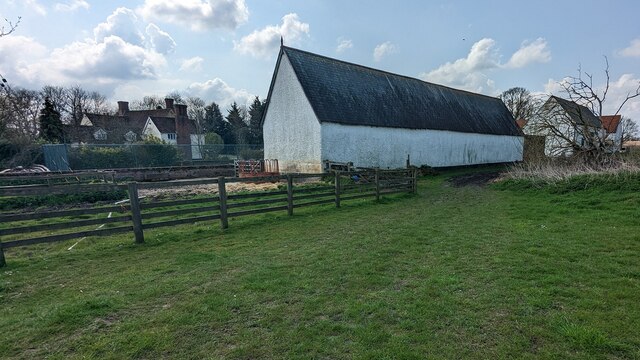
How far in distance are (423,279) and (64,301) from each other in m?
4.78

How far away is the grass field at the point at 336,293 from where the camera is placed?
10.2 ft

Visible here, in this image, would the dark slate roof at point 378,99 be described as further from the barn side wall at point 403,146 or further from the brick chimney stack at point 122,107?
the brick chimney stack at point 122,107

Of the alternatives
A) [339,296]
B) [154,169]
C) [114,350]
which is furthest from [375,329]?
[154,169]

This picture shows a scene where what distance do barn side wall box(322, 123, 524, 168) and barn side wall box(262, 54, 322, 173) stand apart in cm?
118

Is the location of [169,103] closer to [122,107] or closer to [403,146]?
[122,107]

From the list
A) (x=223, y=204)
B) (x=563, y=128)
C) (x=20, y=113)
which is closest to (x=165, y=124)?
(x=20, y=113)

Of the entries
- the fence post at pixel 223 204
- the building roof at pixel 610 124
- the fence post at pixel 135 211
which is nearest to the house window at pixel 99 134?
the fence post at pixel 223 204

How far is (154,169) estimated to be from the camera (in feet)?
74.4

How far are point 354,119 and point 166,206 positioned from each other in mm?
15042

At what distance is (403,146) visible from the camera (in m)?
24.6

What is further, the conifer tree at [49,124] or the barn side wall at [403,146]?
the conifer tree at [49,124]

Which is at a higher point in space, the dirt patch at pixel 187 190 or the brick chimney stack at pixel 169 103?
the brick chimney stack at pixel 169 103

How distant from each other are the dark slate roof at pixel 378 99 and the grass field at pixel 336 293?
1424 centimetres

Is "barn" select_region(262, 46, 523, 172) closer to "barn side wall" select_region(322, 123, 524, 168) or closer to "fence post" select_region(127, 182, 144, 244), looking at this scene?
"barn side wall" select_region(322, 123, 524, 168)
